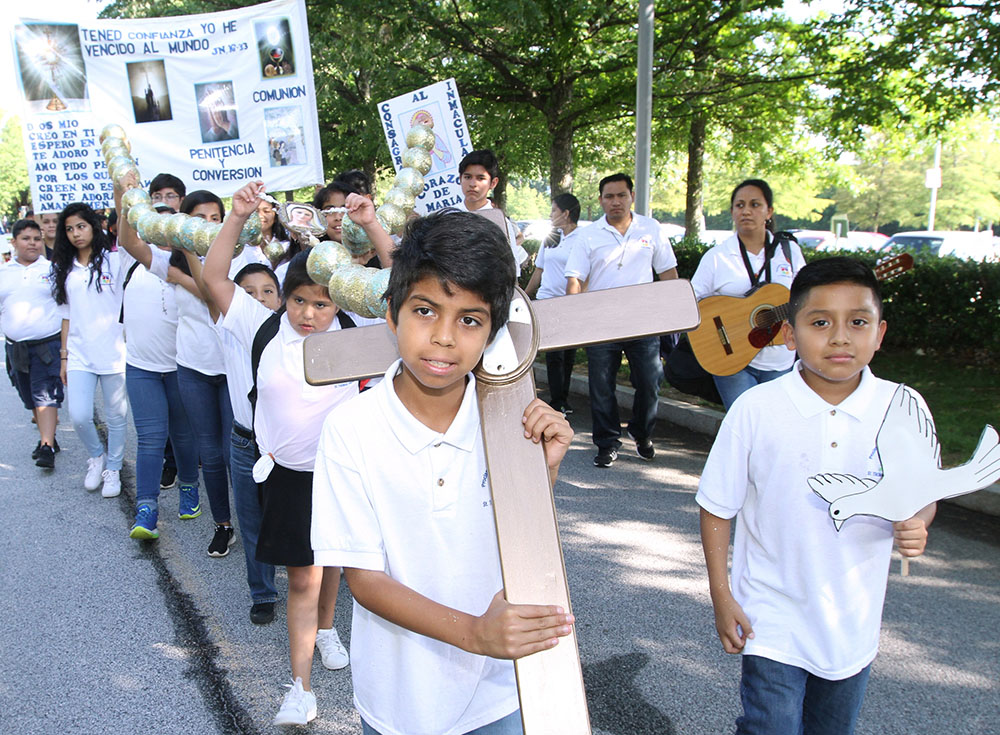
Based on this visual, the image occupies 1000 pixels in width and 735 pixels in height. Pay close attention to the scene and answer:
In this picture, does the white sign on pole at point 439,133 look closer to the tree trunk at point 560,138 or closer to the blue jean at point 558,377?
the blue jean at point 558,377

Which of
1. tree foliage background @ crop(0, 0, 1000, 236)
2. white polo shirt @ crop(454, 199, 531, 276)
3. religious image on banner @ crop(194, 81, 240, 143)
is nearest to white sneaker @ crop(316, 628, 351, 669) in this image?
white polo shirt @ crop(454, 199, 531, 276)

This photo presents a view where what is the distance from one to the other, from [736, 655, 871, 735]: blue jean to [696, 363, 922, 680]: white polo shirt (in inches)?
2.0

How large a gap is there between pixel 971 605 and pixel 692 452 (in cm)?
270

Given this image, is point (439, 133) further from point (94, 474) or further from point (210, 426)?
point (94, 474)

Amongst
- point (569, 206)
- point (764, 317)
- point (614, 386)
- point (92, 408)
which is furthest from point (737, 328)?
point (92, 408)

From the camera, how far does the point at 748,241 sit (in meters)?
4.89

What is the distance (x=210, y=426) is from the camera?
4.66 meters

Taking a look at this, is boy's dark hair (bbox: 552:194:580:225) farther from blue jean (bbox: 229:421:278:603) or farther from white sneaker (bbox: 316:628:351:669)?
white sneaker (bbox: 316:628:351:669)

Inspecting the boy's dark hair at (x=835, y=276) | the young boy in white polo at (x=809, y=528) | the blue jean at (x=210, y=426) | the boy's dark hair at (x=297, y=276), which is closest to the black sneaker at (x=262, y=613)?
the blue jean at (x=210, y=426)

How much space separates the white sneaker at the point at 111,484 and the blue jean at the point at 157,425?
729 mm

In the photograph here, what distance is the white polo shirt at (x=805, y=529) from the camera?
1981 mm

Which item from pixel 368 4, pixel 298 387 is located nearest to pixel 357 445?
pixel 298 387

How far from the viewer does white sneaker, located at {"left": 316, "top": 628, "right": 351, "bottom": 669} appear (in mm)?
3377

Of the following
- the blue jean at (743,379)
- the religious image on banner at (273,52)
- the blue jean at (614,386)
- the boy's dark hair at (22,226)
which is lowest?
the blue jean at (614,386)
